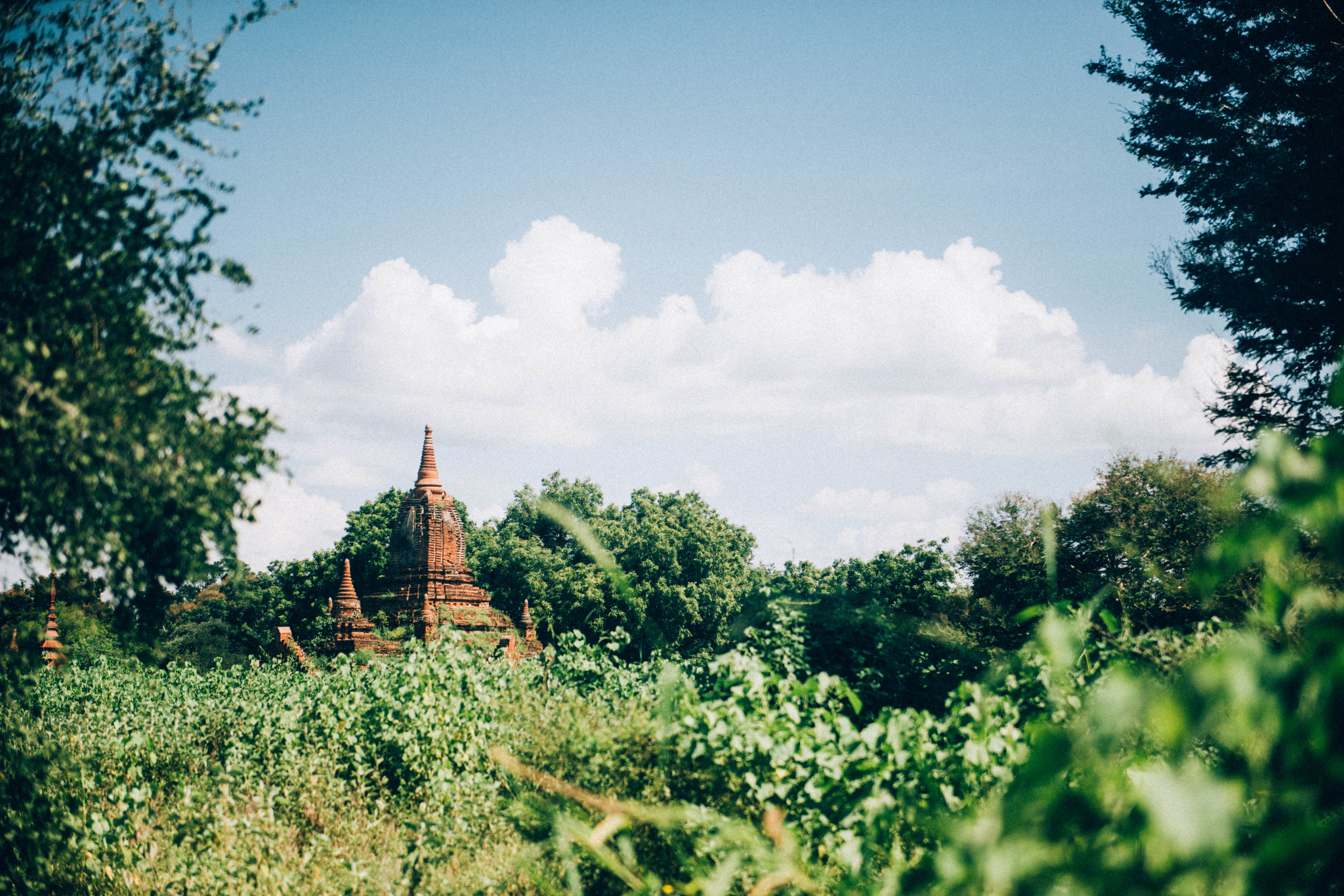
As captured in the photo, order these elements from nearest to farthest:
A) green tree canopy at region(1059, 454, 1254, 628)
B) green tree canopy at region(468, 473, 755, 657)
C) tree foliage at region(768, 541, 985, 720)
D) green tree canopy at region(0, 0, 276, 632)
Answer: green tree canopy at region(0, 0, 276, 632)
tree foliage at region(768, 541, 985, 720)
green tree canopy at region(1059, 454, 1254, 628)
green tree canopy at region(468, 473, 755, 657)

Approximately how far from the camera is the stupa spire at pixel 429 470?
103 feet

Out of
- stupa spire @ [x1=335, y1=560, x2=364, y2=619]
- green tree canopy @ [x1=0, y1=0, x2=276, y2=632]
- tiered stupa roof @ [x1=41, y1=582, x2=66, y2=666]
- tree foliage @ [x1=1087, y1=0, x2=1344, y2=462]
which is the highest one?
tree foliage @ [x1=1087, y1=0, x2=1344, y2=462]

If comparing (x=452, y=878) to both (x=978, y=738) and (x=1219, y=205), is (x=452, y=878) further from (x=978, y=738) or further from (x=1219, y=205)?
(x=1219, y=205)

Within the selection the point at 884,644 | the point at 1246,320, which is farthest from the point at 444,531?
the point at 1246,320

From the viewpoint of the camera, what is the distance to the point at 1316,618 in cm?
104

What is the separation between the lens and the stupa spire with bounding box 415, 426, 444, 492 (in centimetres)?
3130

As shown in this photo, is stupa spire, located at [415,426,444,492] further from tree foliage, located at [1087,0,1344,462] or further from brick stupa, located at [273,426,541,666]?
tree foliage, located at [1087,0,1344,462]

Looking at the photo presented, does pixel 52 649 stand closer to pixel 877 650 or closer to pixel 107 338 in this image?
pixel 107 338

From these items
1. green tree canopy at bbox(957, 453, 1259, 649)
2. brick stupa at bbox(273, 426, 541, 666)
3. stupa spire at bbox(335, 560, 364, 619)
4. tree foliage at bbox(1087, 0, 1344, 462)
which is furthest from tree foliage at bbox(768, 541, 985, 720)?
stupa spire at bbox(335, 560, 364, 619)

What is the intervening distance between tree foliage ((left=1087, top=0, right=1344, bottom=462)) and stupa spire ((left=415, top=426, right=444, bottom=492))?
26674mm

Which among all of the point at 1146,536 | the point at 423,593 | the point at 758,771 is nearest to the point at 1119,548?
the point at 1146,536

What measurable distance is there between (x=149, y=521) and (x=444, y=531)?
89.5 feet

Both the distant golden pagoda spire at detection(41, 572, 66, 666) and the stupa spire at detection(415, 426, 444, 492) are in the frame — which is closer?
the distant golden pagoda spire at detection(41, 572, 66, 666)

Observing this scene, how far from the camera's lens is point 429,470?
31688 mm
